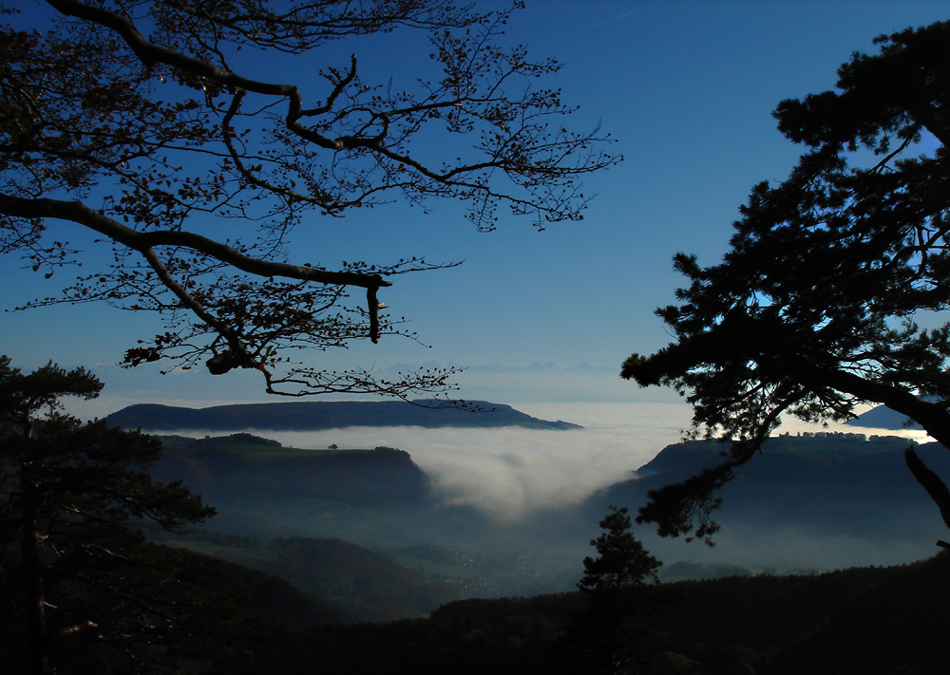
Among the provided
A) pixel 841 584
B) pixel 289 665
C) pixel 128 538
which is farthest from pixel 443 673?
pixel 841 584

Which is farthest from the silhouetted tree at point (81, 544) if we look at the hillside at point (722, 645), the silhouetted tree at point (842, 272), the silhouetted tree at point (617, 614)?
the hillside at point (722, 645)

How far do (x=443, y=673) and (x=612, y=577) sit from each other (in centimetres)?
3220

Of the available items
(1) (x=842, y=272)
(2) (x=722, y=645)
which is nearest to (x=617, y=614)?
(1) (x=842, y=272)

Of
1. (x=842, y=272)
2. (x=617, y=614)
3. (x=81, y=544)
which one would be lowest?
(x=617, y=614)

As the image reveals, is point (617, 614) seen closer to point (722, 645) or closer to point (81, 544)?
point (81, 544)

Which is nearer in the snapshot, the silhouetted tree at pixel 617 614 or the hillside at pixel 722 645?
the silhouetted tree at pixel 617 614

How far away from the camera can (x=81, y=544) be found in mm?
11016

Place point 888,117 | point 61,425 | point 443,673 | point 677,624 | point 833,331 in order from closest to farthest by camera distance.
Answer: point 833,331
point 888,117
point 61,425
point 443,673
point 677,624

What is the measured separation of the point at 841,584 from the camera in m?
75.9

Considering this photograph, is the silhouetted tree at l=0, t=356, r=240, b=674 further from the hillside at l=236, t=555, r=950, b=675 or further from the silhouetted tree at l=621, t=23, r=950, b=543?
the hillside at l=236, t=555, r=950, b=675

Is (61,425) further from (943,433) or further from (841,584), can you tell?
(841,584)

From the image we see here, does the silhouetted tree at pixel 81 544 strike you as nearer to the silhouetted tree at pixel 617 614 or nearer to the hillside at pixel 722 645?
the silhouetted tree at pixel 617 614

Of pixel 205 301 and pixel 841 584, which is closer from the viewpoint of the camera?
pixel 205 301

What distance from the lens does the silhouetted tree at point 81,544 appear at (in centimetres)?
1008
